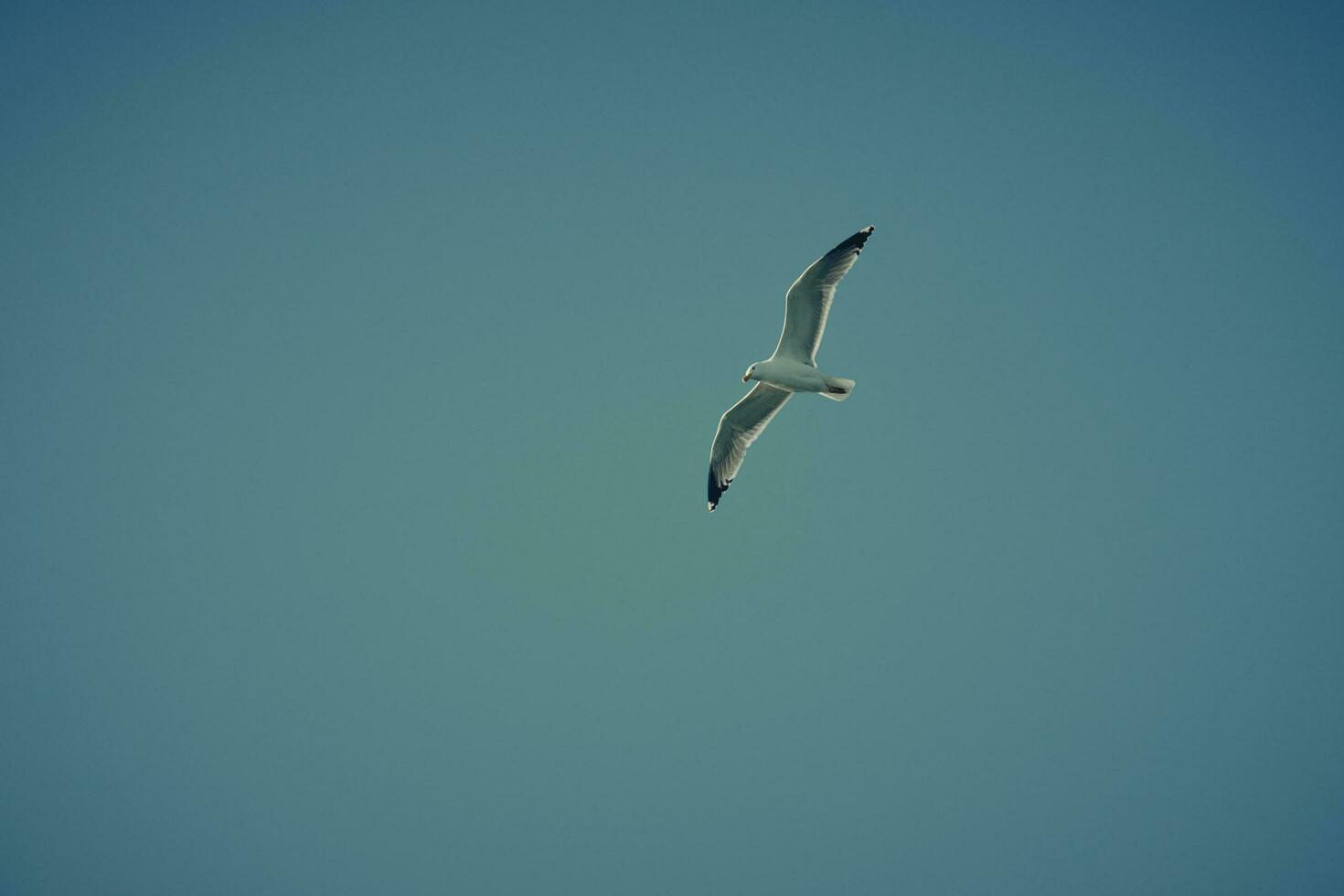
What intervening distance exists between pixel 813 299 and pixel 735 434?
295 cm

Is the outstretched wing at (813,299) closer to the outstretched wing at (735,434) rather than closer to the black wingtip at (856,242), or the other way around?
the black wingtip at (856,242)

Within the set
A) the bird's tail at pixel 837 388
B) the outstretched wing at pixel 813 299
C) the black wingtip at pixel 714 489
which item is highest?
the outstretched wing at pixel 813 299

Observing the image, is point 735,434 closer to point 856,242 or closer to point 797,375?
point 797,375

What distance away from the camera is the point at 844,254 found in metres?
12.2

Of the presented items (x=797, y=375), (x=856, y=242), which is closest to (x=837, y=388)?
(x=797, y=375)

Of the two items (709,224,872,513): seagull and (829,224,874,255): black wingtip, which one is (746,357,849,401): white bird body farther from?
(829,224,874,255): black wingtip

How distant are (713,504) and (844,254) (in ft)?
14.8

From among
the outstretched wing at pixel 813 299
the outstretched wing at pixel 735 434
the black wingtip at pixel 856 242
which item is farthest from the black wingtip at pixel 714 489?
the black wingtip at pixel 856 242

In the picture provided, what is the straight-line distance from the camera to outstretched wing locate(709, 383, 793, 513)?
562 inches

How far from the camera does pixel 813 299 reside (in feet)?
41.2

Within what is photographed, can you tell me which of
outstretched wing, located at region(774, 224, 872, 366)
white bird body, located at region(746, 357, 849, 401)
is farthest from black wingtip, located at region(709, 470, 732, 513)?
outstretched wing, located at region(774, 224, 872, 366)

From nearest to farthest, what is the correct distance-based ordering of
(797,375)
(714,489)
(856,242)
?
1. (856,242)
2. (797,375)
3. (714,489)

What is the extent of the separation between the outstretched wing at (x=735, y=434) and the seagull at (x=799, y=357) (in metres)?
0.01

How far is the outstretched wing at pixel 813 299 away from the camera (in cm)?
1216
